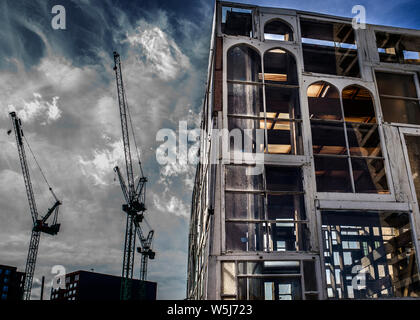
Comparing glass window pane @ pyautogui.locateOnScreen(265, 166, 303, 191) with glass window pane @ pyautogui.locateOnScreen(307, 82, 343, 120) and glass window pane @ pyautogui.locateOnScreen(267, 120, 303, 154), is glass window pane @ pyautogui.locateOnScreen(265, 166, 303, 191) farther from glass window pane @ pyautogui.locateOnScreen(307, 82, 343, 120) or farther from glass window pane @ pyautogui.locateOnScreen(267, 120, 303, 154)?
glass window pane @ pyautogui.locateOnScreen(307, 82, 343, 120)

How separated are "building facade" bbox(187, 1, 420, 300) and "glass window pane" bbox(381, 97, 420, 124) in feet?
0.22

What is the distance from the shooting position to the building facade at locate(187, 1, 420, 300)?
1391 cm

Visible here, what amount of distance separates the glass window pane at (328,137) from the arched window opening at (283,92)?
1235 mm

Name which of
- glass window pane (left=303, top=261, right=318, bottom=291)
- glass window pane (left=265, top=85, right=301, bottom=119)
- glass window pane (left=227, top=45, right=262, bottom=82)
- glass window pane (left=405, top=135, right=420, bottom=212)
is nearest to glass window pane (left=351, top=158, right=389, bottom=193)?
glass window pane (left=405, top=135, right=420, bottom=212)

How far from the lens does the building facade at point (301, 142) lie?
13.9 meters

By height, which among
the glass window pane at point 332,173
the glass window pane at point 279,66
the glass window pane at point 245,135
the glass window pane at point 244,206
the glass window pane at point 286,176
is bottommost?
the glass window pane at point 244,206

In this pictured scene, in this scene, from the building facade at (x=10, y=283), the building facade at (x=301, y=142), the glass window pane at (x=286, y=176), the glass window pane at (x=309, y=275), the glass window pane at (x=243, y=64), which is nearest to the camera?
the glass window pane at (x=309, y=275)

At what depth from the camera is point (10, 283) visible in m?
98.8

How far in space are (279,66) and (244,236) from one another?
992 cm

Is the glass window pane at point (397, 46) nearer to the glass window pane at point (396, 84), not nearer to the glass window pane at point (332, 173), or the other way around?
the glass window pane at point (396, 84)

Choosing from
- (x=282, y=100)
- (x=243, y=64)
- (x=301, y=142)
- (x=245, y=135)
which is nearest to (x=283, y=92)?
(x=282, y=100)

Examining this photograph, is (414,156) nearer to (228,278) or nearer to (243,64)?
(243,64)

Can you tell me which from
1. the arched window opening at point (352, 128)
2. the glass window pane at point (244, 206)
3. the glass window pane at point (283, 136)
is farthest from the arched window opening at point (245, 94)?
the arched window opening at point (352, 128)
